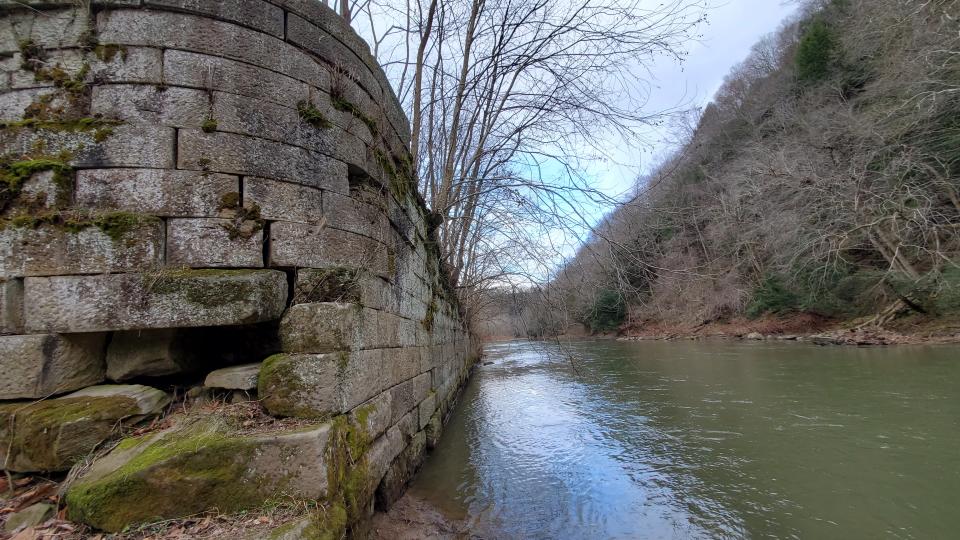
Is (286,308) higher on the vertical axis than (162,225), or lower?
lower

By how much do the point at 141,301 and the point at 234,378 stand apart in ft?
1.95

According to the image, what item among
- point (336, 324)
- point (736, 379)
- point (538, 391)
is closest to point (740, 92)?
point (736, 379)

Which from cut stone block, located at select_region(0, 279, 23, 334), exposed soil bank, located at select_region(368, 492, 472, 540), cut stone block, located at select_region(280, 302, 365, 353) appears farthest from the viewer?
exposed soil bank, located at select_region(368, 492, 472, 540)

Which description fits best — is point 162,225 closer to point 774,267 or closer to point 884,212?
point 884,212

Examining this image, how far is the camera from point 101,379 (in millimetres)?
2301

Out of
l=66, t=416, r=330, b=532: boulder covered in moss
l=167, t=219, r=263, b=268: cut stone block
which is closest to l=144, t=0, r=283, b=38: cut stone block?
l=167, t=219, r=263, b=268: cut stone block

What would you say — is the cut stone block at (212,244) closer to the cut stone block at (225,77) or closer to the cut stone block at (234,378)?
the cut stone block at (234,378)

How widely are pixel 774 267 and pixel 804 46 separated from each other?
15.0 m

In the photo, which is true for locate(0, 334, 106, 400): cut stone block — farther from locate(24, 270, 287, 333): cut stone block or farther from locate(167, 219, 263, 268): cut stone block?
locate(167, 219, 263, 268): cut stone block

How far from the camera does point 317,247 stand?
2596 mm

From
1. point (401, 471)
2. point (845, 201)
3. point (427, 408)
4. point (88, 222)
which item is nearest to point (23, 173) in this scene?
point (88, 222)

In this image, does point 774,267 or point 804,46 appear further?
point 804,46

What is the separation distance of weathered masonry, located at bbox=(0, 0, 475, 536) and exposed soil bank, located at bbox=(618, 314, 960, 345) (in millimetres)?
5901

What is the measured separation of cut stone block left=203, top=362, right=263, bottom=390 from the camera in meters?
2.32
